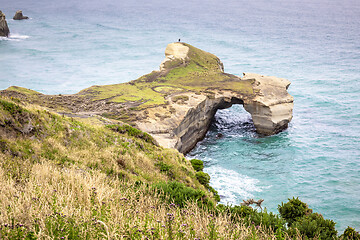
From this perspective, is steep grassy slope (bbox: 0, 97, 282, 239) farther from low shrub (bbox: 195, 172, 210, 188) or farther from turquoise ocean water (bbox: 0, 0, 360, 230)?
turquoise ocean water (bbox: 0, 0, 360, 230)

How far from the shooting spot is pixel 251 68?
295 ft

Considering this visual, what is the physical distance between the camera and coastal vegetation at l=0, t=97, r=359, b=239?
27.8ft

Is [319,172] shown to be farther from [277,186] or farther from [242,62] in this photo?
[242,62]

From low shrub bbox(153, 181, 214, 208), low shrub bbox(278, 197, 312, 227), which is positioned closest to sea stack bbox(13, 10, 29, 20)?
low shrub bbox(153, 181, 214, 208)

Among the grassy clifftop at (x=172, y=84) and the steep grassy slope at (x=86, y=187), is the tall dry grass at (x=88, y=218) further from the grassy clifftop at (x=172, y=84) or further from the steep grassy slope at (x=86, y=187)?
the grassy clifftop at (x=172, y=84)

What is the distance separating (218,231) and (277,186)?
27.8 meters

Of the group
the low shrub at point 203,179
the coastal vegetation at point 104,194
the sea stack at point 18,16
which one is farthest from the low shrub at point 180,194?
the sea stack at point 18,16

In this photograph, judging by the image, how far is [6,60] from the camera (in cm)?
9319

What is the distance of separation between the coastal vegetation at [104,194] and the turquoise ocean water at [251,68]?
1300 centimetres

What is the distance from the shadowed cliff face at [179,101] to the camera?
128 feet

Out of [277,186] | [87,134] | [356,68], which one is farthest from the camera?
[356,68]

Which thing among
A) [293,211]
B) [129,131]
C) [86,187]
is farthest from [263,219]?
[129,131]

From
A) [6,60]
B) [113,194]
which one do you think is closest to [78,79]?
[6,60]

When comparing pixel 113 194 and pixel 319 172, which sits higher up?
pixel 113 194
